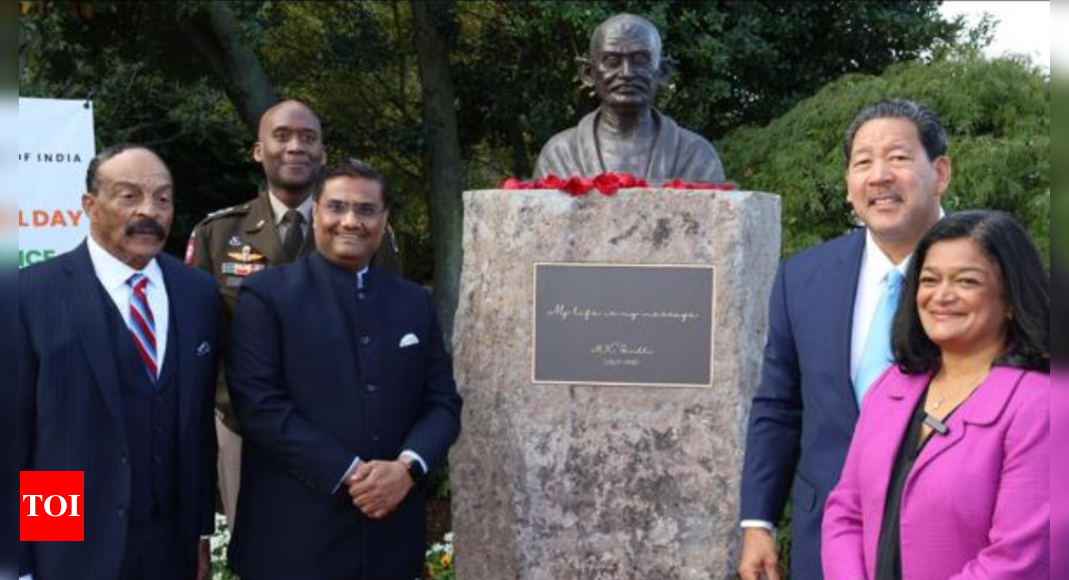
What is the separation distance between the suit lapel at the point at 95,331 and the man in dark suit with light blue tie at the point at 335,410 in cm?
43

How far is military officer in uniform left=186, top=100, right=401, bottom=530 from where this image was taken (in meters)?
4.61

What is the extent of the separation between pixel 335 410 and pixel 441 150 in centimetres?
767

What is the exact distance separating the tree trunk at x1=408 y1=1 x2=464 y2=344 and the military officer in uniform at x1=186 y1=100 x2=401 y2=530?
5648 mm

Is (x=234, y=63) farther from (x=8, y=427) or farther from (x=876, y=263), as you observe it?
(x=8, y=427)

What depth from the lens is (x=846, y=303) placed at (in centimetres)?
296

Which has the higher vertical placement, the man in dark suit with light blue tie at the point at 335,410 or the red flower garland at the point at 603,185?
the red flower garland at the point at 603,185

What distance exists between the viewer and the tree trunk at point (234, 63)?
10336 mm

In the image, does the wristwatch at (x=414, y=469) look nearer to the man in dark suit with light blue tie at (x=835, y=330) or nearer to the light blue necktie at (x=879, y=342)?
the man in dark suit with light blue tie at (x=835, y=330)

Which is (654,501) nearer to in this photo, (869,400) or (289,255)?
(289,255)

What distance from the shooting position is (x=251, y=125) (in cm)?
1061

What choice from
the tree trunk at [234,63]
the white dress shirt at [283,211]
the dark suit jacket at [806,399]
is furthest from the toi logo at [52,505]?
the tree trunk at [234,63]

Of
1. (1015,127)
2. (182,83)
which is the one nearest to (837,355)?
(1015,127)
